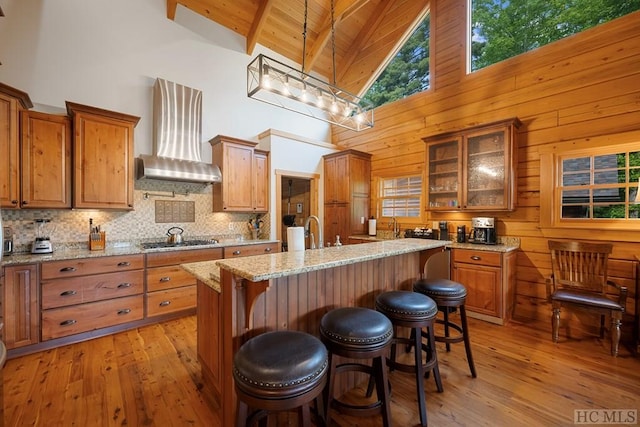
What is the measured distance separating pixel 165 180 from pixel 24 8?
2.32 meters

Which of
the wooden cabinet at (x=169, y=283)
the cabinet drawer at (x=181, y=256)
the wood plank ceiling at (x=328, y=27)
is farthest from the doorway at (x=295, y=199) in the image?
the wood plank ceiling at (x=328, y=27)

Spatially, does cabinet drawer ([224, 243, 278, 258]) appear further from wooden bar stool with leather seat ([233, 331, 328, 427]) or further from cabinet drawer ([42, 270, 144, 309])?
wooden bar stool with leather seat ([233, 331, 328, 427])

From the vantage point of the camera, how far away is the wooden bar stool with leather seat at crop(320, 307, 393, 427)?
1480mm

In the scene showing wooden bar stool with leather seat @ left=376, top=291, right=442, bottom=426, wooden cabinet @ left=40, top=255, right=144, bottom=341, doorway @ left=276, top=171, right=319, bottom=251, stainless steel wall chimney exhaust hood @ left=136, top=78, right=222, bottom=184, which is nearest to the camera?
wooden bar stool with leather seat @ left=376, top=291, right=442, bottom=426

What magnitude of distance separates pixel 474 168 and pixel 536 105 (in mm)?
1013

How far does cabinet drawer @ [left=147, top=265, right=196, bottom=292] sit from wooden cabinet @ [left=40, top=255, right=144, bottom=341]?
0.09 metres

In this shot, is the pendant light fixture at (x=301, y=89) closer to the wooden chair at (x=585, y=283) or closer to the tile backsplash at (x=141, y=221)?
the tile backsplash at (x=141, y=221)

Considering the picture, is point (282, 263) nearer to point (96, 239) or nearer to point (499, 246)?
point (96, 239)

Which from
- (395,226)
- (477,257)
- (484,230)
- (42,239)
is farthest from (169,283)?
(484,230)

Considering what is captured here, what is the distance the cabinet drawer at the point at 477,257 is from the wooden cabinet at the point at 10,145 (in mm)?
4947

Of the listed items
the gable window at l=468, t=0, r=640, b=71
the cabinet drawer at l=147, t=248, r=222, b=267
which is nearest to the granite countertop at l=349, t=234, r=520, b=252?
the cabinet drawer at l=147, t=248, r=222, b=267

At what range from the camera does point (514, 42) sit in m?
3.79

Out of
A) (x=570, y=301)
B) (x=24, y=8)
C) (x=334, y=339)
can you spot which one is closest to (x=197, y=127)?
(x=24, y=8)

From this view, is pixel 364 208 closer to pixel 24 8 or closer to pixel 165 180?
→ pixel 165 180
